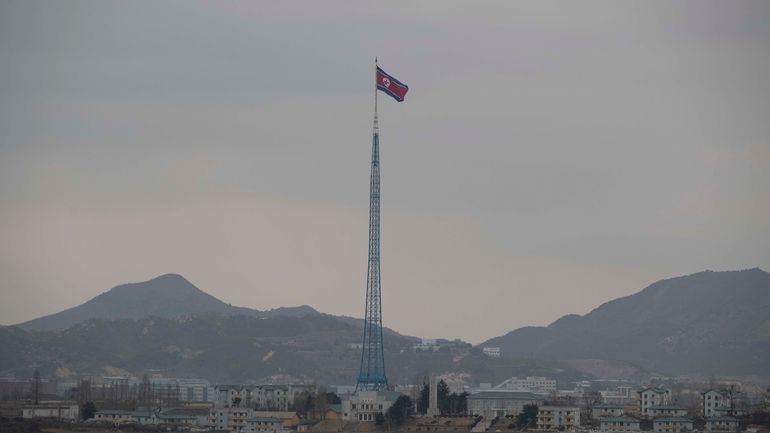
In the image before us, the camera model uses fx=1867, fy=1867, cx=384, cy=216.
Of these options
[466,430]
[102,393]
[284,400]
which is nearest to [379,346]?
[284,400]

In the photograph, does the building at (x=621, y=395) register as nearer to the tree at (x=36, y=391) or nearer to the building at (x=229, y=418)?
the tree at (x=36, y=391)

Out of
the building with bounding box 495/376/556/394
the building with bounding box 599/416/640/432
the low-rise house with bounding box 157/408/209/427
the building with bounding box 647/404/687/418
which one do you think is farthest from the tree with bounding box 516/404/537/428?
the building with bounding box 495/376/556/394

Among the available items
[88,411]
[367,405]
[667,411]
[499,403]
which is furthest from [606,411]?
[88,411]

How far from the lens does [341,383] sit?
195625mm

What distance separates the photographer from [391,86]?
102500 millimetres

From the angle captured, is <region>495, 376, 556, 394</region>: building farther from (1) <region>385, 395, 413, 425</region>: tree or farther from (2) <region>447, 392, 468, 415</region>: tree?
(1) <region>385, 395, 413, 425</region>: tree

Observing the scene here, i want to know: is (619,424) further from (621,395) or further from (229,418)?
(621,395)

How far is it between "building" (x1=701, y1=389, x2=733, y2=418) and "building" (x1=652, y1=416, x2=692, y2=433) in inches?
423

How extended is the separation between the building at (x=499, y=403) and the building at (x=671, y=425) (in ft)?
37.4

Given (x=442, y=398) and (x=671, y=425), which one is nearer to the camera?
(x=671, y=425)

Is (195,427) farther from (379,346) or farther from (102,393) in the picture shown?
(102,393)

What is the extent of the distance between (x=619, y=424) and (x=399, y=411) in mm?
12875

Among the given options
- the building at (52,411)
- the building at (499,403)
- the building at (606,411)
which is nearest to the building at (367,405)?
the building at (499,403)

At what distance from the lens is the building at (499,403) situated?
10831cm
